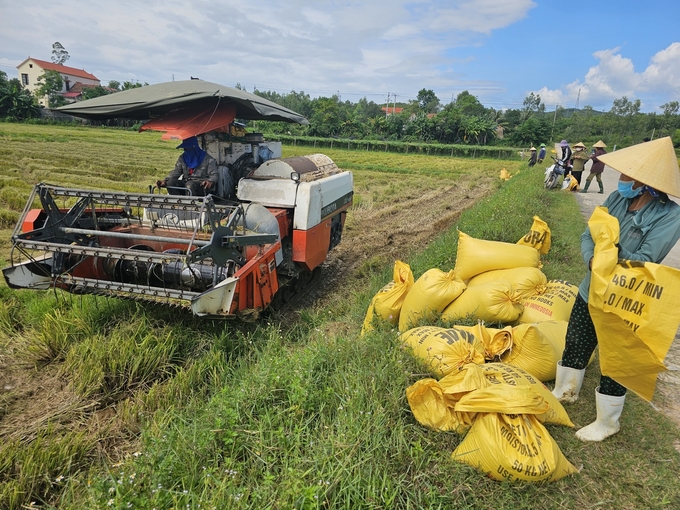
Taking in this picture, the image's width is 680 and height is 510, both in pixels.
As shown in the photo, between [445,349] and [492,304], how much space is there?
0.80 metres

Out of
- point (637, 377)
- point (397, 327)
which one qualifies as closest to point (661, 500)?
point (637, 377)

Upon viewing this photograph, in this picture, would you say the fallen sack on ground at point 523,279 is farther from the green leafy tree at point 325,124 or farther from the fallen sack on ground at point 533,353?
the green leafy tree at point 325,124

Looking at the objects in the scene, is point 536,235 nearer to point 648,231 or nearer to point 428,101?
point 648,231

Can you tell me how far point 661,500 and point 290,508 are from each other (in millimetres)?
1793

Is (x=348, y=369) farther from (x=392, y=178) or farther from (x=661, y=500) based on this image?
(x=392, y=178)

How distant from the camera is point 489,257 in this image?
3848mm

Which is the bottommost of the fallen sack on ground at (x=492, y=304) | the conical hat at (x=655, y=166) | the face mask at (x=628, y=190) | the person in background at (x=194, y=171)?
the fallen sack on ground at (x=492, y=304)

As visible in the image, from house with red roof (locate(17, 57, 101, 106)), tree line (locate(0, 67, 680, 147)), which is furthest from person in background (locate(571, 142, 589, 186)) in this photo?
house with red roof (locate(17, 57, 101, 106))

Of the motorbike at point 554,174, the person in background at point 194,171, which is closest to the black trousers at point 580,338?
the person in background at point 194,171

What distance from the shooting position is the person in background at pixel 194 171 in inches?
191

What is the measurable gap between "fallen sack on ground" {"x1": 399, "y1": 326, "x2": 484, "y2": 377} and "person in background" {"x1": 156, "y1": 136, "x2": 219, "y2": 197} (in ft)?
10.3

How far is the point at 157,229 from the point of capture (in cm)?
465

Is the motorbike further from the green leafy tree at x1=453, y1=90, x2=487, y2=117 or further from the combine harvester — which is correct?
the green leafy tree at x1=453, y1=90, x2=487, y2=117

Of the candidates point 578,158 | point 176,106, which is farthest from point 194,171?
point 578,158
